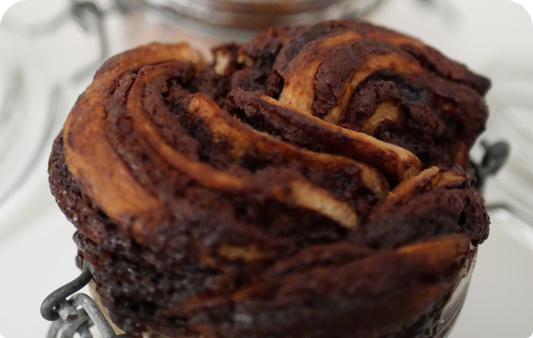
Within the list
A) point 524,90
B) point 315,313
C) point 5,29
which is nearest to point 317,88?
point 315,313

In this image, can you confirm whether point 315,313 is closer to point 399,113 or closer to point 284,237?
point 284,237

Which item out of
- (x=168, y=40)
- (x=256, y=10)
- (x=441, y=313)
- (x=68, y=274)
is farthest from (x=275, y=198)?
(x=168, y=40)

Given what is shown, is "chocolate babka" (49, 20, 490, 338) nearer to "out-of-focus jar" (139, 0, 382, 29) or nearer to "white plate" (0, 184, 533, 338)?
"white plate" (0, 184, 533, 338)

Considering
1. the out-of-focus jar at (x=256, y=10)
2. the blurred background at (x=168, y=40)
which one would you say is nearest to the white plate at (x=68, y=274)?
the blurred background at (x=168, y=40)

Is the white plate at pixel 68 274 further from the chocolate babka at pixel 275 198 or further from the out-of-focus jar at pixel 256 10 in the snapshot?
the out-of-focus jar at pixel 256 10

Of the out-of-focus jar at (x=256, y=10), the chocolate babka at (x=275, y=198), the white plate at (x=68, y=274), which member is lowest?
the white plate at (x=68, y=274)

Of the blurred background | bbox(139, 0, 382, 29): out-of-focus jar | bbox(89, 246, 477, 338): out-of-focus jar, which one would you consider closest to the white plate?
the blurred background

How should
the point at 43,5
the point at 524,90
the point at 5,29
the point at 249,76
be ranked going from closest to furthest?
the point at 249,76 → the point at 524,90 → the point at 5,29 → the point at 43,5
